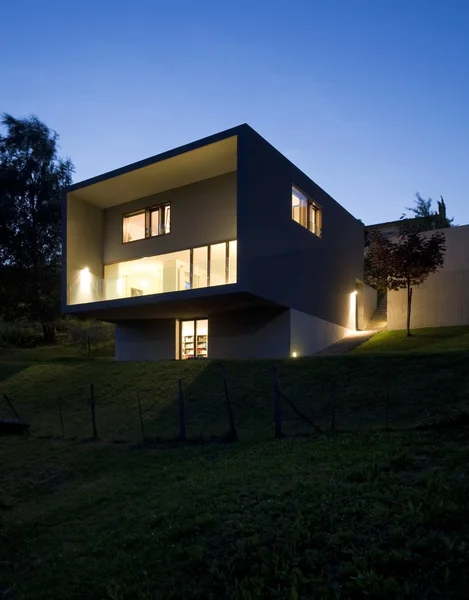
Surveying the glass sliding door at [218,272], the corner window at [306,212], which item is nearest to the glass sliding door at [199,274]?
the glass sliding door at [218,272]

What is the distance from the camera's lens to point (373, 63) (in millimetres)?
20922

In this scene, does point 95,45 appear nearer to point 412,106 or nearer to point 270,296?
point 270,296

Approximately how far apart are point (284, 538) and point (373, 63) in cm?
2074

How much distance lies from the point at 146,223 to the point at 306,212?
7.10 meters

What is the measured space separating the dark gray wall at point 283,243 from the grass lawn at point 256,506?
6.71 metres

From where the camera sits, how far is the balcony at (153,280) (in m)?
18.2

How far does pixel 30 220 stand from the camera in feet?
111

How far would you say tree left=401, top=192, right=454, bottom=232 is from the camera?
1495 inches

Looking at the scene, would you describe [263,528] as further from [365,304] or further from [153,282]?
[365,304]

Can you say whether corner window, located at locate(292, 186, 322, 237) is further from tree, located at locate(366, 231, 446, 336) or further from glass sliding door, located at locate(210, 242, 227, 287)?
glass sliding door, located at locate(210, 242, 227, 287)

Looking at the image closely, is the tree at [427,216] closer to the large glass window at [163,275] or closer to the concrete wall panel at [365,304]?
the concrete wall panel at [365,304]

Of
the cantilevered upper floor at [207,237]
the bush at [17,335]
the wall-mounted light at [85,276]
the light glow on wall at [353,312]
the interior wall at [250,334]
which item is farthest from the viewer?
the bush at [17,335]

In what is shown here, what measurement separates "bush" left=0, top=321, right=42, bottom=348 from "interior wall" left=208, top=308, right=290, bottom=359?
18.9 metres

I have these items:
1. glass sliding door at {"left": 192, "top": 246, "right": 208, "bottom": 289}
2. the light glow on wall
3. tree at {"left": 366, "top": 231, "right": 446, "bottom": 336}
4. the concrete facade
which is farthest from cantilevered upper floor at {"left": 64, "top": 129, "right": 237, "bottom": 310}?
the concrete facade
